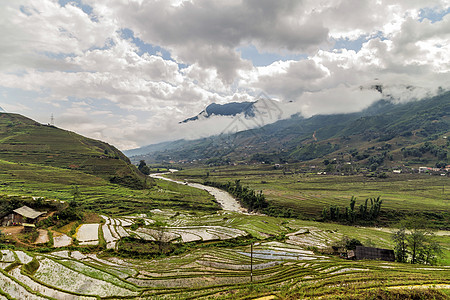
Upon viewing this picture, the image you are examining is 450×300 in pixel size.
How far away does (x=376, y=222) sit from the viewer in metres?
97.9

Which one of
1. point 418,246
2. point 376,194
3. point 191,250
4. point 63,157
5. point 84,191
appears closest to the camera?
point 418,246

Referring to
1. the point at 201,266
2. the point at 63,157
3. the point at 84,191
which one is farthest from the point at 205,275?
the point at 63,157

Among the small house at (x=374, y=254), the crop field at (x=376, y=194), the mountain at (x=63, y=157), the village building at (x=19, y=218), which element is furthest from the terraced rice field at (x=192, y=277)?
the mountain at (x=63, y=157)

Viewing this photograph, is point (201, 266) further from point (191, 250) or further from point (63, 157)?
point (63, 157)

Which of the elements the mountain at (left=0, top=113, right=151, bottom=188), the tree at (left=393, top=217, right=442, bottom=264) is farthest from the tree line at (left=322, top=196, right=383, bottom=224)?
the mountain at (left=0, top=113, right=151, bottom=188)

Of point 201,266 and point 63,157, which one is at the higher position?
point 63,157

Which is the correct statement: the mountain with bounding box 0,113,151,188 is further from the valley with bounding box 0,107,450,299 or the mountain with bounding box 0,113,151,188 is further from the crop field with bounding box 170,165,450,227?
the crop field with bounding box 170,165,450,227

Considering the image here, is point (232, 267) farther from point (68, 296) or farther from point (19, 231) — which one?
point (19, 231)

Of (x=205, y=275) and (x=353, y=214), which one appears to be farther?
(x=353, y=214)

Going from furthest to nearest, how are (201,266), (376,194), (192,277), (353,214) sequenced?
(376,194) → (353,214) → (201,266) → (192,277)

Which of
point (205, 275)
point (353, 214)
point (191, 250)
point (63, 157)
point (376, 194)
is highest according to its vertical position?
point (63, 157)

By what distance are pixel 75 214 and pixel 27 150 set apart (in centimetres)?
14976

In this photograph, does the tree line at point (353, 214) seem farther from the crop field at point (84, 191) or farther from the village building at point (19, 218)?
the village building at point (19, 218)

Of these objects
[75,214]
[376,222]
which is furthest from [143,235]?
[376,222]
